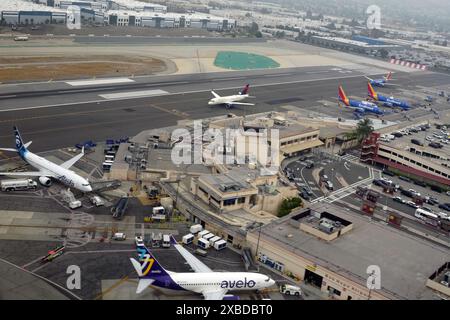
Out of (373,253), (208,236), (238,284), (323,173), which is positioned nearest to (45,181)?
(208,236)

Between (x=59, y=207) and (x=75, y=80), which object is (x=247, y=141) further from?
(x=75, y=80)

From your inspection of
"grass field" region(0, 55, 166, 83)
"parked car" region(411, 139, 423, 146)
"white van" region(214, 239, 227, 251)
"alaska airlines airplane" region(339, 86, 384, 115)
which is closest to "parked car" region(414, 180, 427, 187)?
"parked car" region(411, 139, 423, 146)

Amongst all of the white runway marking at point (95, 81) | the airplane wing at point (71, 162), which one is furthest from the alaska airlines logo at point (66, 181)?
the white runway marking at point (95, 81)

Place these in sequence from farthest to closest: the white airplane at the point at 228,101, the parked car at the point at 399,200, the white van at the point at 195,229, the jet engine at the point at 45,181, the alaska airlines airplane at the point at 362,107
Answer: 1. the alaska airlines airplane at the point at 362,107
2. the white airplane at the point at 228,101
3. the parked car at the point at 399,200
4. the jet engine at the point at 45,181
5. the white van at the point at 195,229

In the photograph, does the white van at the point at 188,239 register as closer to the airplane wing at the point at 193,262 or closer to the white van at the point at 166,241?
the white van at the point at 166,241

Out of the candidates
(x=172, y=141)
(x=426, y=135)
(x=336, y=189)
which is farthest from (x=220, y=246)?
(x=426, y=135)

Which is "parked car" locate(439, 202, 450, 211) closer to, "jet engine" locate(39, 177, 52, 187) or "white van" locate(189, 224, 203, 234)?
"white van" locate(189, 224, 203, 234)
